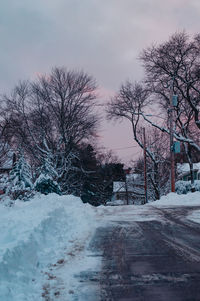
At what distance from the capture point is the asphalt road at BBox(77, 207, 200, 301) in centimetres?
519

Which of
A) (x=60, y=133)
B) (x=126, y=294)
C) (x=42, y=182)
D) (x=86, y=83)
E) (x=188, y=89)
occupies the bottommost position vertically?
(x=126, y=294)

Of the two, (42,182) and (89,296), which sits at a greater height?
(42,182)

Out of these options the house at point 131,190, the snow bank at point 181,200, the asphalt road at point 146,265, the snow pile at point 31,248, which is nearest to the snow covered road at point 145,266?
the asphalt road at point 146,265

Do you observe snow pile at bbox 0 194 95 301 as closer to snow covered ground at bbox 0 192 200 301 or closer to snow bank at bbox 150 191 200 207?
snow covered ground at bbox 0 192 200 301

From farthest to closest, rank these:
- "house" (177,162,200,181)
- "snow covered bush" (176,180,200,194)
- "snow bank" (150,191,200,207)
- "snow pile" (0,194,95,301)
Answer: "house" (177,162,200,181)
"snow covered bush" (176,180,200,194)
"snow bank" (150,191,200,207)
"snow pile" (0,194,95,301)

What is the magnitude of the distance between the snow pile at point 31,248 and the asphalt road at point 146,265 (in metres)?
0.73

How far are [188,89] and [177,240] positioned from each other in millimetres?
24940

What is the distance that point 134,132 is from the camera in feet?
132

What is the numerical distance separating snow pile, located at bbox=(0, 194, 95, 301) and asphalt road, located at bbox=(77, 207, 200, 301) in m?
0.73

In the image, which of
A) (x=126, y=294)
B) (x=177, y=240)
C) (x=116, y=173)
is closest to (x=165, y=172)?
(x=116, y=173)

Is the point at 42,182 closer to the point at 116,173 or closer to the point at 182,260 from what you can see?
the point at 182,260

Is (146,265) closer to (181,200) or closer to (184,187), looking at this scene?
(181,200)

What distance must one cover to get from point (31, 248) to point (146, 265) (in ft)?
7.07

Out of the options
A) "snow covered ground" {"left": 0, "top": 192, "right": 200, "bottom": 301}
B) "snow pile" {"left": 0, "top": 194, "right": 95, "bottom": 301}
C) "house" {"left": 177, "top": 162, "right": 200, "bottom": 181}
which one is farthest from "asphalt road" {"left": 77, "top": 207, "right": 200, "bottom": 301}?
"house" {"left": 177, "top": 162, "right": 200, "bottom": 181}
